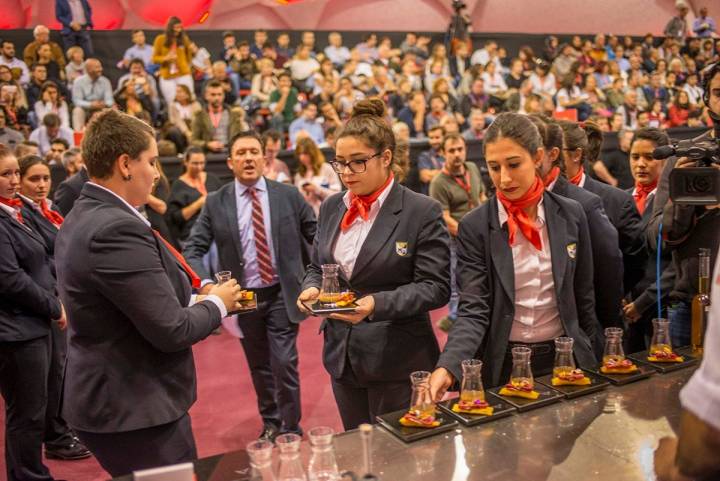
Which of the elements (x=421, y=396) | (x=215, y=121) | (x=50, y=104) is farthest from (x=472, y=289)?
(x=50, y=104)

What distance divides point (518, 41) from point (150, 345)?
1393cm

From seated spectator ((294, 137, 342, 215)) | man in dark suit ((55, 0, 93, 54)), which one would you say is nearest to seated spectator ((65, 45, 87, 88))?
man in dark suit ((55, 0, 93, 54))

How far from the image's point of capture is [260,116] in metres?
9.80

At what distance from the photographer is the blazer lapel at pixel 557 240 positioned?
2379 mm

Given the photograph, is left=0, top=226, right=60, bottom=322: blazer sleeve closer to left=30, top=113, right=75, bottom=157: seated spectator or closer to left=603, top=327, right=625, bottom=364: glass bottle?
left=603, top=327, right=625, bottom=364: glass bottle

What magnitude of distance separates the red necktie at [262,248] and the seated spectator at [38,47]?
24.5 ft

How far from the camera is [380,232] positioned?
2639 mm

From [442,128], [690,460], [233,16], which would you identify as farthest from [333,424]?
[233,16]

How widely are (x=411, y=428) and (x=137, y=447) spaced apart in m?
0.82

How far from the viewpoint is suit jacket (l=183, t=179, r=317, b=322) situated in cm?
397

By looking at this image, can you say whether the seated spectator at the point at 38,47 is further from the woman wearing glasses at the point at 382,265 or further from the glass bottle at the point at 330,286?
the glass bottle at the point at 330,286

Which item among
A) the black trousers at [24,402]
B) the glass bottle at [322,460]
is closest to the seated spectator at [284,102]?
the black trousers at [24,402]

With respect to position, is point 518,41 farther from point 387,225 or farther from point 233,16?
point 387,225

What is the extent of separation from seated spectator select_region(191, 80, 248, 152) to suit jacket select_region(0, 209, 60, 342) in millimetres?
4943
